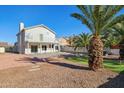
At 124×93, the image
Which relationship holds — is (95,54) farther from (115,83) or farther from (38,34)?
(38,34)

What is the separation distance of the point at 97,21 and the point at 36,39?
82.9 ft

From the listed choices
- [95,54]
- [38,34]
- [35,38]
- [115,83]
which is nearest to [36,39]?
[35,38]

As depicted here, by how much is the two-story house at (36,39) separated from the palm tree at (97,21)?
76.8ft

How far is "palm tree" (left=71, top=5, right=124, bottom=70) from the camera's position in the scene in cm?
1537

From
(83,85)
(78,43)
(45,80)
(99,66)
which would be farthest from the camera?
(78,43)

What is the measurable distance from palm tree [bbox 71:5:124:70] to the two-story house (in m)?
23.4

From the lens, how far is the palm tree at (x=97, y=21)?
15.4m

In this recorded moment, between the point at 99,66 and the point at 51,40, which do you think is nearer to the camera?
the point at 99,66

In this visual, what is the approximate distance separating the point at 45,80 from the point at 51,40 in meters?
29.9

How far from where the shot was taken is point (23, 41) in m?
39.4

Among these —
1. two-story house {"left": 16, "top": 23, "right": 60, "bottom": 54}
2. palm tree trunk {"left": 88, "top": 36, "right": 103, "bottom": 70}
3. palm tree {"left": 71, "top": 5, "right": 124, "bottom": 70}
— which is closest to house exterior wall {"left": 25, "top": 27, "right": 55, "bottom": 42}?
two-story house {"left": 16, "top": 23, "right": 60, "bottom": 54}
